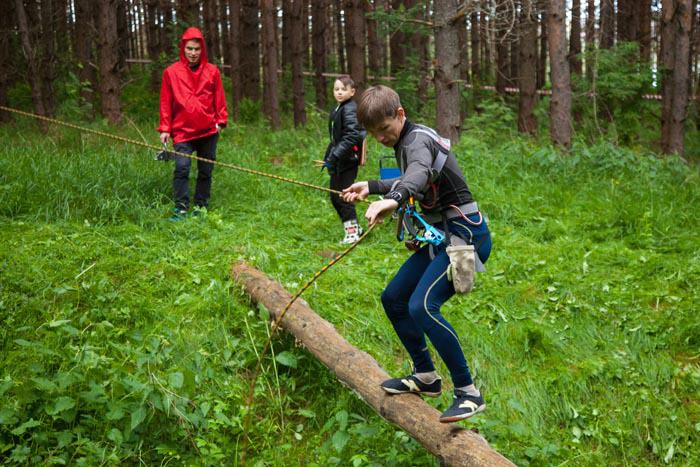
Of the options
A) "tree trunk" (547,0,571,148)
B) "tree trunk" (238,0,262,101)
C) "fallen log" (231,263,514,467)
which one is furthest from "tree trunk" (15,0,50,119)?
"tree trunk" (547,0,571,148)

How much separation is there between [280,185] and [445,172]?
6.30m

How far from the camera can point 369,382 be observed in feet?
14.5

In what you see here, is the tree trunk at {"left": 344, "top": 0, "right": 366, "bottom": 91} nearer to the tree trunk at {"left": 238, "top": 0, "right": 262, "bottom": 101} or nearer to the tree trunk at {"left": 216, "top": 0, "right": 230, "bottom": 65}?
the tree trunk at {"left": 238, "top": 0, "right": 262, "bottom": 101}

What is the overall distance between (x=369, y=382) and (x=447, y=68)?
7.57 metres

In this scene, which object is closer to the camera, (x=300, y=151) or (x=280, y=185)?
(x=280, y=185)

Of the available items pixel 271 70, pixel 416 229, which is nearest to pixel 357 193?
pixel 416 229

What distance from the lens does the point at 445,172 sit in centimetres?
397

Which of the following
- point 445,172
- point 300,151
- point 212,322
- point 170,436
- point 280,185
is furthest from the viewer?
point 300,151

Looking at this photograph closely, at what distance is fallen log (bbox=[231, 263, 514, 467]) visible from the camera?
3670mm

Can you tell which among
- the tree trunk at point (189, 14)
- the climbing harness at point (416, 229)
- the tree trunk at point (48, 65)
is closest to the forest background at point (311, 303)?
the climbing harness at point (416, 229)

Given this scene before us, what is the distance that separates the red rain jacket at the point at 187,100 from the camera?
8266 millimetres

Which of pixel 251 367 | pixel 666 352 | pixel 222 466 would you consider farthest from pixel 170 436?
pixel 666 352

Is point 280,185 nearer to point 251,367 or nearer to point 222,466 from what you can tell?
point 251,367

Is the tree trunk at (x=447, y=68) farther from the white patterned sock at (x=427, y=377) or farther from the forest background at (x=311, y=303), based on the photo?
the white patterned sock at (x=427, y=377)
